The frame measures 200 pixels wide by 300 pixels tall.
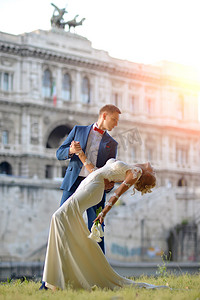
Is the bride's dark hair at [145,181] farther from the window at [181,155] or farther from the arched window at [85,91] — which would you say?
the window at [181,155]

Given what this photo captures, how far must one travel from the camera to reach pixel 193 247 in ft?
112

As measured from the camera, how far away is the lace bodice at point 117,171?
684cm

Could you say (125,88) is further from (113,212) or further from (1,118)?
(113,212)

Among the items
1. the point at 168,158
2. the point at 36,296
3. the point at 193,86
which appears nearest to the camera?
the point at 36,296

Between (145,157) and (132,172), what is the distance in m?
41.5

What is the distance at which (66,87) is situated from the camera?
44.4 meters

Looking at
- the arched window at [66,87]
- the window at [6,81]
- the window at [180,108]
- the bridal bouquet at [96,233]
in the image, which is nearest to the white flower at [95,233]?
the bridal bouquet at [96,233]

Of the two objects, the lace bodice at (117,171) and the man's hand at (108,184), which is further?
the man's hand at (108,184)

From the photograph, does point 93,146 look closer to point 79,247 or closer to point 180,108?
point 79,247

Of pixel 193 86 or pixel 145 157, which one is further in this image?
pixel 193 86

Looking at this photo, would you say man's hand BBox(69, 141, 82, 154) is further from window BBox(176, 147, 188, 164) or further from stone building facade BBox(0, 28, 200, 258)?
window BBox(176, 147, 188, 164)

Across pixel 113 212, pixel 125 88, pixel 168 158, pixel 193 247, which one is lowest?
pixel 193 247

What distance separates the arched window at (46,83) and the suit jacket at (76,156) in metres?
35.3

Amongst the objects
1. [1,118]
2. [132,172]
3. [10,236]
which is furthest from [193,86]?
[132,172]
